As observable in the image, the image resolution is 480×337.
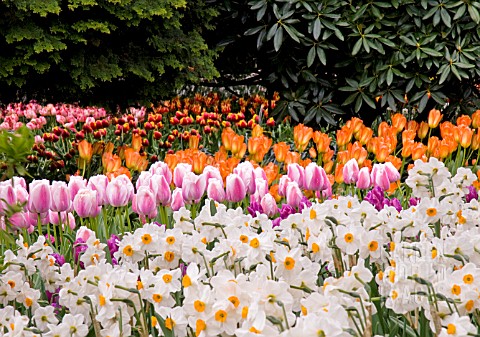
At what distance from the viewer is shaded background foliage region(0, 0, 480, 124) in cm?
514

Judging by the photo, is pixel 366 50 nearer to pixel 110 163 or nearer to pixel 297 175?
pixel 110 163

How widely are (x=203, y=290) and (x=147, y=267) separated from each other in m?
0.50

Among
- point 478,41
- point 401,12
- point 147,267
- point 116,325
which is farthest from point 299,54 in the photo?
point 116,325

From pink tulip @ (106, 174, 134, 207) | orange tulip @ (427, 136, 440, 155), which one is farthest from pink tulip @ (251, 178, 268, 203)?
orange tulip @ (427, 136, 440, 155)

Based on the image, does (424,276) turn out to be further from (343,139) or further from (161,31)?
(161,31)

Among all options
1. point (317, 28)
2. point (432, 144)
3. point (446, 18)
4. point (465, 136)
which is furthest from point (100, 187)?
point (446, 18)

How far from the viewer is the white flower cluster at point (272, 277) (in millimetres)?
1410

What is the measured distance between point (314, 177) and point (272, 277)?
3.59 ft

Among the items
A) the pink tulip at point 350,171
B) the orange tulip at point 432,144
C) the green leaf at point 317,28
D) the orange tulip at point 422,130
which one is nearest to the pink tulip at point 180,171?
the pink tulip at point 350,171

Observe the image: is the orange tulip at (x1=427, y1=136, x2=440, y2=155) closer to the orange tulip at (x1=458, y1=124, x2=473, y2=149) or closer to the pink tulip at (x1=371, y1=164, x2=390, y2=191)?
the orange tulip at (x1=458, y1=124, x2=473, y2=149)

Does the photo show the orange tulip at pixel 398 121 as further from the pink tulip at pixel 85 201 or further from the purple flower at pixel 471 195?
the pink tulip at pixel 85 201

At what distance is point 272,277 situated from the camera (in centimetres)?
173

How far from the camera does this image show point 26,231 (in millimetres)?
2662

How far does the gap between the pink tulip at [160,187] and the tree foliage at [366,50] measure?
2.98m
